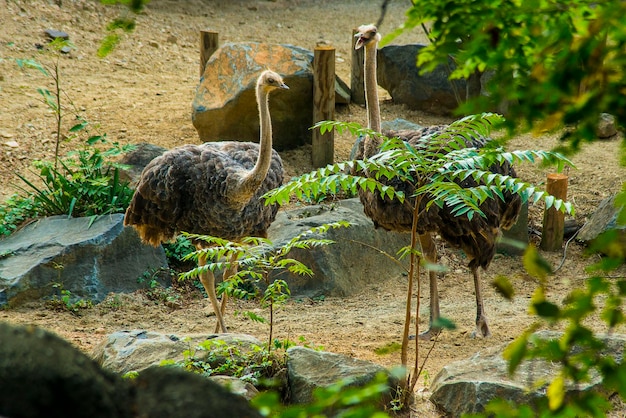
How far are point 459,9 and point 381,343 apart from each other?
4.26 m

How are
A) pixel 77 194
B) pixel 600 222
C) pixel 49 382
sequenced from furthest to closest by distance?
pixel 600 222 < pixel 77 194 < pixel 49 382

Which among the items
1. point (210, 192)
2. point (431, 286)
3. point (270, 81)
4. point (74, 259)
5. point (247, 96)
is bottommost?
point (74, 259)

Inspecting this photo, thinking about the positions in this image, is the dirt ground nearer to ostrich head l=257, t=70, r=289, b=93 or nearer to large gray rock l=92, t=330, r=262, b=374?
large gray rock l=92, t=330, r=262, b=374

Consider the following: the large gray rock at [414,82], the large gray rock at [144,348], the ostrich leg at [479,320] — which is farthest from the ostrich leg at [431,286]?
the large gray rock at [414,82]

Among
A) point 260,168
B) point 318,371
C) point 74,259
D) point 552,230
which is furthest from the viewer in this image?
point 552,230

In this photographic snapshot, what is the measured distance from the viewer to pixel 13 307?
21.3 ft

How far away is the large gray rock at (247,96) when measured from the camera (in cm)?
894

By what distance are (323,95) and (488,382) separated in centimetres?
510

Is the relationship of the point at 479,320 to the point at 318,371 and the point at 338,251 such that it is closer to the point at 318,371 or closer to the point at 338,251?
the point at 338,251

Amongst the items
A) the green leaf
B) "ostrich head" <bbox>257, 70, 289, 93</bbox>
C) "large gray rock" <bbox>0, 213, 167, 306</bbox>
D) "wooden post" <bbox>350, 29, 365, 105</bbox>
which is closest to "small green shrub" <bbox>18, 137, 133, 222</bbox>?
Result: "large gray rock" <bbox>0, 213, 167, 306</bbox>

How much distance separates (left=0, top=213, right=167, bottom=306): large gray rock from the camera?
21.7ft

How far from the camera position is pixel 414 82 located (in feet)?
34.4

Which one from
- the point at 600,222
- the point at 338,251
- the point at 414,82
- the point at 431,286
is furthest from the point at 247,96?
the point at 600,222

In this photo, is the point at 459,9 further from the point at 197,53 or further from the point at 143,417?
the point at 197,53
